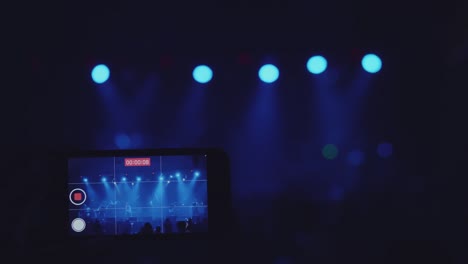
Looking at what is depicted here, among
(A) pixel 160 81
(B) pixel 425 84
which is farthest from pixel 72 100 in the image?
(B) pixel 425 84

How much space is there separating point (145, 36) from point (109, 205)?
0.86 metres

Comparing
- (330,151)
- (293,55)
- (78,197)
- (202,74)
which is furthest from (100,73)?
(330,151)

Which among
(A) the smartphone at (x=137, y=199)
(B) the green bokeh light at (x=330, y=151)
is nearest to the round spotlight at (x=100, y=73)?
(A) the smartphone at (x=137, y=199)

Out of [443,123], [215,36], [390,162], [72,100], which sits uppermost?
[215,36]

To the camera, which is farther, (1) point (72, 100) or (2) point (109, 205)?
(1) point (72, 100)

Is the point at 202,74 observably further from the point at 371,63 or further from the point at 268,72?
the point at 371,63

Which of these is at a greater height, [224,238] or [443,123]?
[443,123]

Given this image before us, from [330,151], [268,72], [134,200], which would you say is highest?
[268,72]

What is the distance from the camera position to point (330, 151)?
2.32 m

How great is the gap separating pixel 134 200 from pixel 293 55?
1.06 meters

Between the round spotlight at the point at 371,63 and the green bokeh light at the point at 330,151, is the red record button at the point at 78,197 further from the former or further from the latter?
the round spotlight at the point at 371,63

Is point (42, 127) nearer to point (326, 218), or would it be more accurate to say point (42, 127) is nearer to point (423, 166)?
point (326, 218)

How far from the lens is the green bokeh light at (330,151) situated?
91.4 inches

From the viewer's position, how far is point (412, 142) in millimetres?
2330
